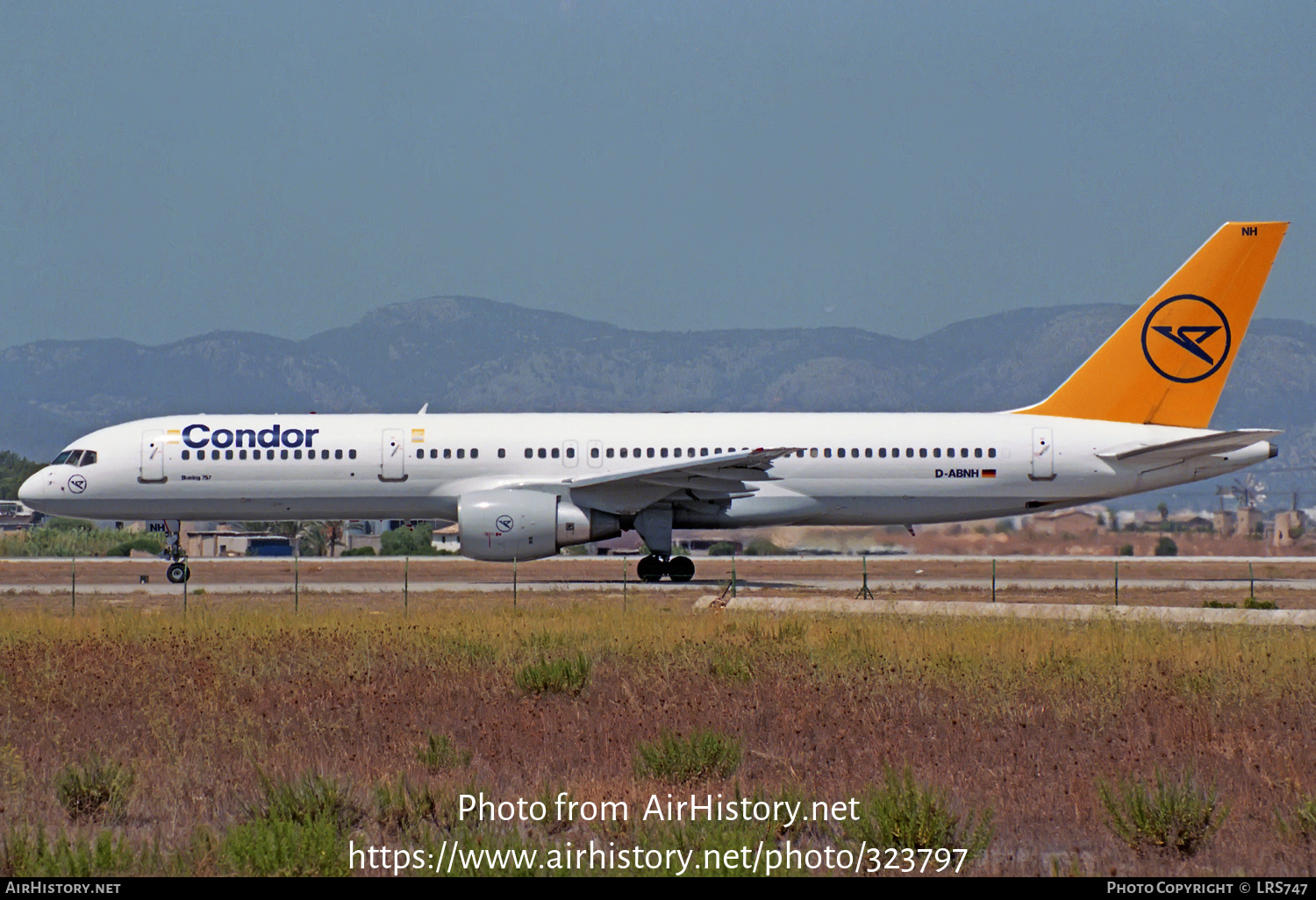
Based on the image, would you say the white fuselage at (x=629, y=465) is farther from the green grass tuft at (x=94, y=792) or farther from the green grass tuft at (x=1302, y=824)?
the green grass tuft at (x=1302, y=824)

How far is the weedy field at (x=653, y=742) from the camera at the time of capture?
862 centimetres

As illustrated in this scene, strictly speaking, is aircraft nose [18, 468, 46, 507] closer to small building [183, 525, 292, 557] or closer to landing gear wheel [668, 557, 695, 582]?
landing gear wheel [668, 557, 695, 582]

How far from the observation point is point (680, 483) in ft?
101

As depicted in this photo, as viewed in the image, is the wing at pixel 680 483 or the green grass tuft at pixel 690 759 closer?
the green grass tuft at pixel 690 759

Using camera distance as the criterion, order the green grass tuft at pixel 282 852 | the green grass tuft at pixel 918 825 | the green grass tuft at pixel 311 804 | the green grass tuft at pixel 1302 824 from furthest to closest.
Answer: the green grass tuft at pixel 311 804
the green grass tuft at pixel 1302 824
the green grass tuft at pixel 918 825
the green grass tuft at pixel 282 852

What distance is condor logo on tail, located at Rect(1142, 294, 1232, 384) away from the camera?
107 feet

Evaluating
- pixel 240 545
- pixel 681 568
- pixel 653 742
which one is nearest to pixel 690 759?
pixel 653 742

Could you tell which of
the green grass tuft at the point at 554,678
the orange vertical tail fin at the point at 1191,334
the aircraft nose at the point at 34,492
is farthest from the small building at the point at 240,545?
the green grass tuft at the point at 554,678

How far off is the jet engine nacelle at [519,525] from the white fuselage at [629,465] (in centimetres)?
138

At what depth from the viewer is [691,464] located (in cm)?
2966

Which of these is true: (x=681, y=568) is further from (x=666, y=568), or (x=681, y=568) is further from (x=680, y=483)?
(x=680, y=483)

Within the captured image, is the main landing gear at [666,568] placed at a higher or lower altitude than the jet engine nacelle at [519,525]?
lower

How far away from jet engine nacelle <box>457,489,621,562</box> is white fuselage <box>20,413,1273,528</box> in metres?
1.38
